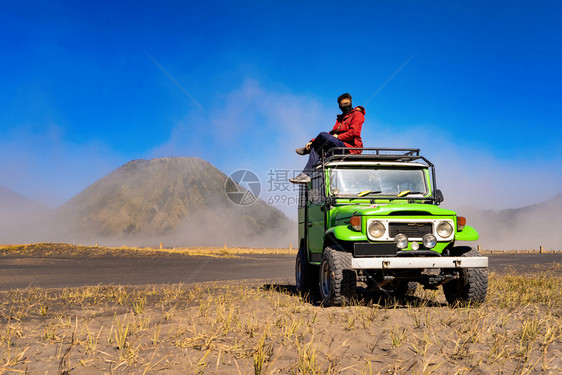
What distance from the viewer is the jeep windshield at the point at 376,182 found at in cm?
827

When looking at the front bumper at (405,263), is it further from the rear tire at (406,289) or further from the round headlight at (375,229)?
the rear tire at (406,289)

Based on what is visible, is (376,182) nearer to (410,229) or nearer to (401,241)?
(410,229)

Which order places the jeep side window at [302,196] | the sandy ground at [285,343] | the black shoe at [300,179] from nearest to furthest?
1. the sandy ground at [285,343]
2. the black shoe at [300,179]
3. the jeep side window at [302,196]

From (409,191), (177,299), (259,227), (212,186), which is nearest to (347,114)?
(409,191)

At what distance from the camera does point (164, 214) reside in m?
172

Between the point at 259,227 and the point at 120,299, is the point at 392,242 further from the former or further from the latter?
the point at 259,227

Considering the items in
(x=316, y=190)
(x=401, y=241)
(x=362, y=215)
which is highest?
(x=316, y=190)

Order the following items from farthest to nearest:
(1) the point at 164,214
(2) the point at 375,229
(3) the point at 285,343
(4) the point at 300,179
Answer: (1) the point at 164,214
(4) the point at 300,179
(2) the point at 375,229
(3) the point at 285,343

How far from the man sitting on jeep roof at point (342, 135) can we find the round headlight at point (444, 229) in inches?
105

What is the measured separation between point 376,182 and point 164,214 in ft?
561

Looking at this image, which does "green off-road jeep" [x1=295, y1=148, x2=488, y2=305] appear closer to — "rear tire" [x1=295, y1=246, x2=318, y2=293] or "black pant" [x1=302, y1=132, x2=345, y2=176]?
"black pant" [x1=302, y1=132, x2=345, y2=176]

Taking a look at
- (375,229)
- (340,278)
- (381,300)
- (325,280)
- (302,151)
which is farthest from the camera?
(302,151)

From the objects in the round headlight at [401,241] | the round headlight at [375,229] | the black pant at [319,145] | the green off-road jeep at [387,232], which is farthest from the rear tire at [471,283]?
the black pant at [319,145]

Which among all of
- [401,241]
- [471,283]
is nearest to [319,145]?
[401,241]
